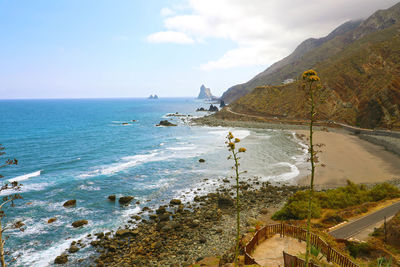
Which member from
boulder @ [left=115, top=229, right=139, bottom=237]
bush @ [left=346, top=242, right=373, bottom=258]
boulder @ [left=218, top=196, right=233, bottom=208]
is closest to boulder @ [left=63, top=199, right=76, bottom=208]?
boulder @ [left=115, top=229, right=139, bottom=237]

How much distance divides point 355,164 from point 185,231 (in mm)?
32844

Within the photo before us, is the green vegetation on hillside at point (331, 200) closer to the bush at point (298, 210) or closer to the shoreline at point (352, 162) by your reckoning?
the bush at point (298, 210)

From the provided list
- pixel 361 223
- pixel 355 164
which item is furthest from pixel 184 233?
pixel 355 164

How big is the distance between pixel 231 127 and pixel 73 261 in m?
78.8

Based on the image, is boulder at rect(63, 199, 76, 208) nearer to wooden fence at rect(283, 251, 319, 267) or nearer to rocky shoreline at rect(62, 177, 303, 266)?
rocky shoreline at rect(62, 177, 303, 266)

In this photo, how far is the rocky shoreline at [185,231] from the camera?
18359mm

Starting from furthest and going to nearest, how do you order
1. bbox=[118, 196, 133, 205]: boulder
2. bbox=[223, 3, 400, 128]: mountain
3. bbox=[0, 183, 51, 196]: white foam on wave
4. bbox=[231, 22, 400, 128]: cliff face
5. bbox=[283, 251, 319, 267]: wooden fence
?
bbox=[223, 3, 400, 128]: mountain → bbox=[231, 22, 400, 128]: cliff face → bbox=[0, 183, 51, 196]: white foam on wave → bbox=[118, 196, 133, 205]: boulder → bbox=[283, 251, 319, 267]: wooden fence

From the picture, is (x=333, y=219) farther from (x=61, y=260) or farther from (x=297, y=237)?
(x=61, y=260)

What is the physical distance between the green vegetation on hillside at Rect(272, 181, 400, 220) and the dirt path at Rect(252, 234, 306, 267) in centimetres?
653

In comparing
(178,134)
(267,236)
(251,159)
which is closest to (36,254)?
(267,236)

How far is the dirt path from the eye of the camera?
44.0 ft

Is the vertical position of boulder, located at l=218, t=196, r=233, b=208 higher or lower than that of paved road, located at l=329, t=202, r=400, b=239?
lower

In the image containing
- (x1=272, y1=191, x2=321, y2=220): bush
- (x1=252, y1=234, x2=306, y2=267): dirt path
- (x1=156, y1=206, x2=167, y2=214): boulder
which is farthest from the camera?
(x1=156, y1=206, x2=167, y2=214): boulder

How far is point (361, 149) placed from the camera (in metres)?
48.9
